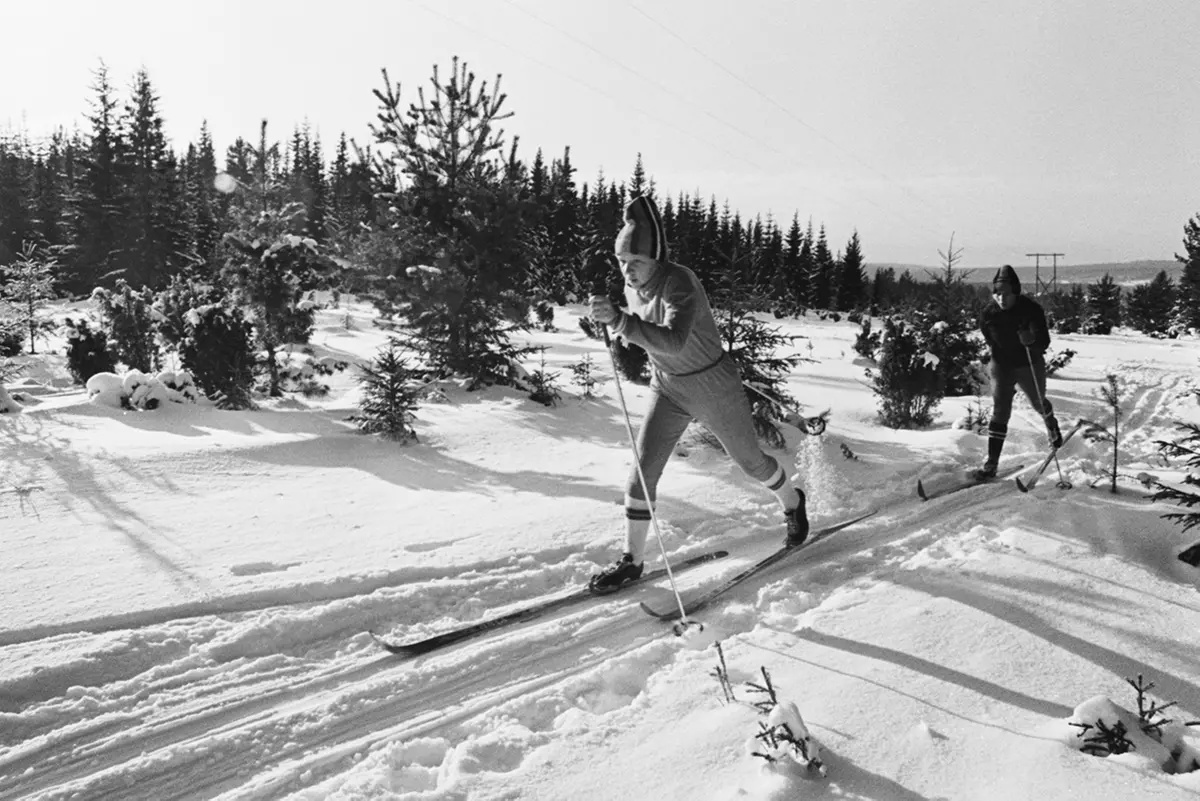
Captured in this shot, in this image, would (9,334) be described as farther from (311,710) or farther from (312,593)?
(311,710)

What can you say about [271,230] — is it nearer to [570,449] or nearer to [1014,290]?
[570,449]

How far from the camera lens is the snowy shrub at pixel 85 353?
13039 mm

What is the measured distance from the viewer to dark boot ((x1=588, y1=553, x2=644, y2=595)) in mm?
3787

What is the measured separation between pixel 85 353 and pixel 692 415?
13726 mm

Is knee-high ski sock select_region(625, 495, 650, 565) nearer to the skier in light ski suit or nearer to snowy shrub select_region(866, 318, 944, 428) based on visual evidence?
the skier in light ski suit

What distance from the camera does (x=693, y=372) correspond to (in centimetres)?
382

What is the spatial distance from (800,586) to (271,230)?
45.4 ft

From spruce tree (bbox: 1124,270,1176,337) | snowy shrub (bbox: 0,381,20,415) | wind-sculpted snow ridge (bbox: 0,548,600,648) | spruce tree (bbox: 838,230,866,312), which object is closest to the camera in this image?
wind-sculpted snow ridge (bbox: 0,548,600,648)

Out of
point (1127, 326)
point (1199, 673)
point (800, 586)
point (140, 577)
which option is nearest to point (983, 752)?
point (1199, 673)

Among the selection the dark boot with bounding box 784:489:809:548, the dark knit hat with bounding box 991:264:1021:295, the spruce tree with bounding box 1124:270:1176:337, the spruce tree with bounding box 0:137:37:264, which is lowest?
the dark boot with bounding box 784:489:809:548

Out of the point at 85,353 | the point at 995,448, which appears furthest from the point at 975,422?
the point at 85,353

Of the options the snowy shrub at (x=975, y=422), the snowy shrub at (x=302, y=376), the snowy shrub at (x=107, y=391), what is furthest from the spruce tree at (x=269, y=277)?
the snowy shrub at (x=975, y=422)

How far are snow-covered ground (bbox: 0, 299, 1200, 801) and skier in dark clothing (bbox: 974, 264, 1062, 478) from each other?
624mm

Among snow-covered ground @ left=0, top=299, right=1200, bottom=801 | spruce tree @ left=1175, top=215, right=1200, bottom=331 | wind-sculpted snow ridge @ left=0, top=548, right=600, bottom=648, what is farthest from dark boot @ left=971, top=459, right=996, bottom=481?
spruce tree @ left=1175, top=215, right=1200, bottom=331
